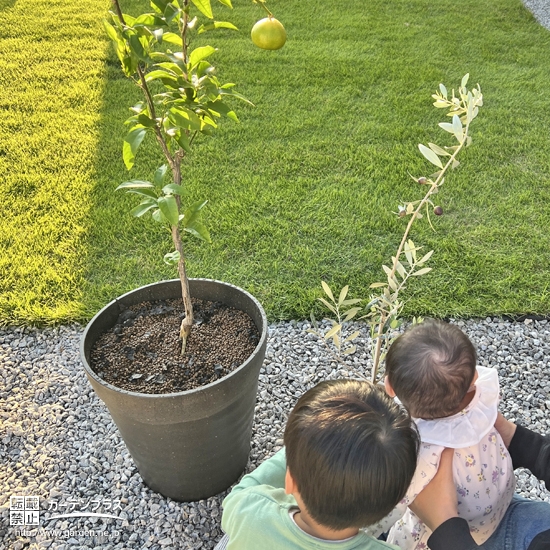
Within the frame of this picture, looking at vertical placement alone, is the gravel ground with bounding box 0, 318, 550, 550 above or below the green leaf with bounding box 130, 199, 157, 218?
below

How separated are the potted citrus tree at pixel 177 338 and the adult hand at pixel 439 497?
2.12ft

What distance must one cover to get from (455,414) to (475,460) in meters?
0.12

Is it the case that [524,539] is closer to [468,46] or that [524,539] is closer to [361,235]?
[361,235]

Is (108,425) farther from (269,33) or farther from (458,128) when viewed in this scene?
(458,128)

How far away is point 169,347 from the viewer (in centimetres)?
196

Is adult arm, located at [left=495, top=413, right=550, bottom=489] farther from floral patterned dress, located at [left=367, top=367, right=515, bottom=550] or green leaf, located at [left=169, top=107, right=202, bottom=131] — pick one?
green leaf, located at [left=169, top=107, right=202, bottom=131]

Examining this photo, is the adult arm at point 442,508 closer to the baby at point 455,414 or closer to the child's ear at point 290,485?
the baby at point 455,414

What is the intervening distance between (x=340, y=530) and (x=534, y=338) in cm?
200

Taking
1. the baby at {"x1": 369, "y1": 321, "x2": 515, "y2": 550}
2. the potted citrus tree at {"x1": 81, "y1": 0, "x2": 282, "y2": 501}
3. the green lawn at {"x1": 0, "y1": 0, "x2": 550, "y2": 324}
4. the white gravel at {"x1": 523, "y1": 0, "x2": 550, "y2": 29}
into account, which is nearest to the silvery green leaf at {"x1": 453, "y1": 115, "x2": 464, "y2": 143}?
the baby at {"x1": 369, "y1": 321, "x2": 515, "y2": 550}

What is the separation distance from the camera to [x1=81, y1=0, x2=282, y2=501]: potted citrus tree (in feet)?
4.75

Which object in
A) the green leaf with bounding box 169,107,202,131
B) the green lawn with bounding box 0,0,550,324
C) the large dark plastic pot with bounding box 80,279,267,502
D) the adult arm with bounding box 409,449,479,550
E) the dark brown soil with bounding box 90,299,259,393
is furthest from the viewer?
the green lawn with bounding box 0,0,550,324

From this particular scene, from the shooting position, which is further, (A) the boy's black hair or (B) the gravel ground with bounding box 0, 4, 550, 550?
(B) the gravel ground with bounding box 0, 4, 550, 550

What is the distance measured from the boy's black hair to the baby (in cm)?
23

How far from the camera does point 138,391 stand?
5.84ft
